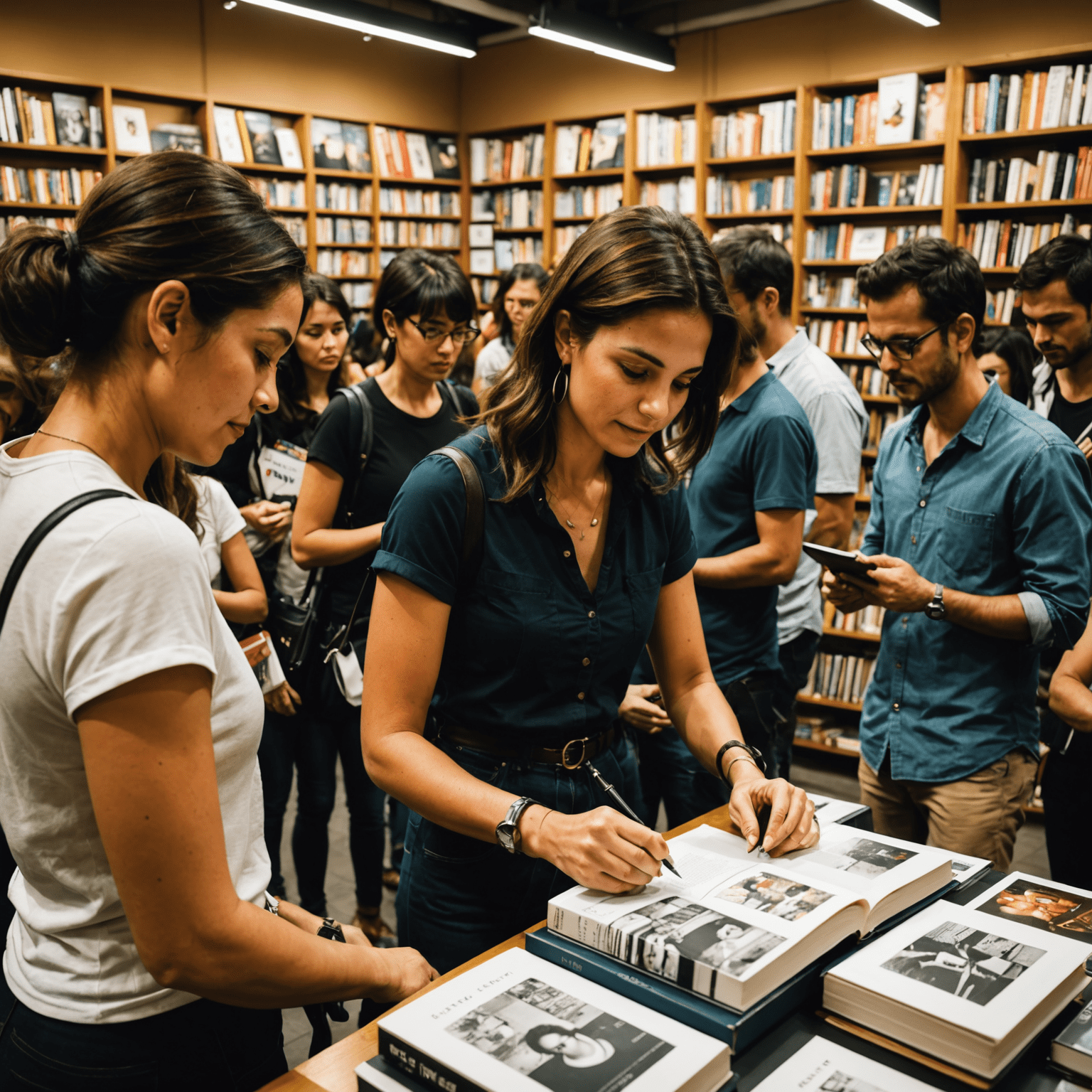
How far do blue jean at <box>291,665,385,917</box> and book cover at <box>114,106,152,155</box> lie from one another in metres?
4.18

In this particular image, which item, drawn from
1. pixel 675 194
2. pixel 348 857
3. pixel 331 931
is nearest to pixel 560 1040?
pixel 331 931

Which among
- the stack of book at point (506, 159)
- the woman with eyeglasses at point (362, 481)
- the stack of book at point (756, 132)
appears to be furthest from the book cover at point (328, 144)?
the woman with eyeglasses at point (362, 481)

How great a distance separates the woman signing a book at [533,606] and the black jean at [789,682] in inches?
45.6

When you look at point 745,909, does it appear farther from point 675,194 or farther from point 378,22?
point 675,194

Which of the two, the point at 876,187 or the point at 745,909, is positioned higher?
the point at 876,187

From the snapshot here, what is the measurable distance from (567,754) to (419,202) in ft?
20.7

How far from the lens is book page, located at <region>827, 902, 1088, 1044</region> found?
0.93m

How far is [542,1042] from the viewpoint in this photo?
90cm

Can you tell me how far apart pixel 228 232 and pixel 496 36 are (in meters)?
6.61

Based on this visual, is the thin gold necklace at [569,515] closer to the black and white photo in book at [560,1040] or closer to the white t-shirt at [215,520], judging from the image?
the black and white photo in book at [560,1040]

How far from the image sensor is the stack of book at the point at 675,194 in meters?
5.64

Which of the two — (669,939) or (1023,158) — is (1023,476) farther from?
(1023,158)

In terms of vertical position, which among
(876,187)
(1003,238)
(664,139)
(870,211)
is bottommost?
(1003,238)

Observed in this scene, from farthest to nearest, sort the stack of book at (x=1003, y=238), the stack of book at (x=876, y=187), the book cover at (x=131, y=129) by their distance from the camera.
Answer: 1. the book cover at (x=131, y=129)
2. the stack of book at (x=876, y=187)
3. the stack of book at (x=1003, y=238)
